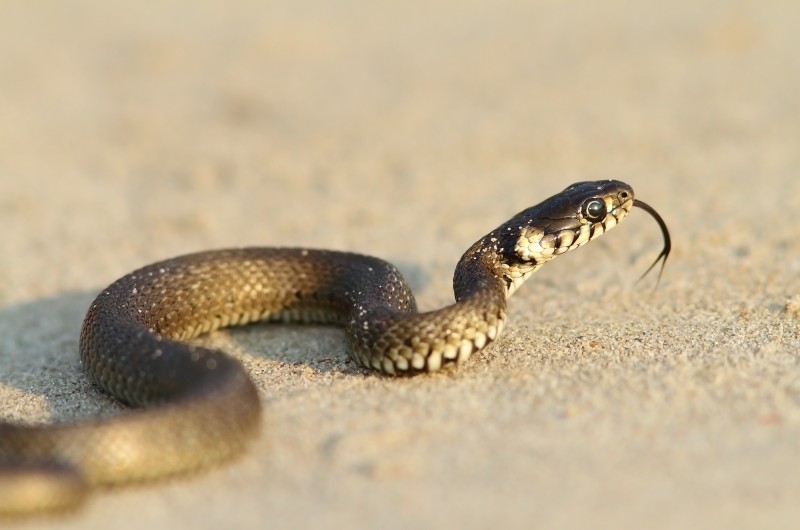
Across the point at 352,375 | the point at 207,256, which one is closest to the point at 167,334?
the point at 207,256

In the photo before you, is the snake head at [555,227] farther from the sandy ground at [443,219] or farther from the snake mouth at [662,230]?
the sandy ground at [443,219]

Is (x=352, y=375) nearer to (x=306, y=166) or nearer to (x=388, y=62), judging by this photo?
(x=306, y=166)

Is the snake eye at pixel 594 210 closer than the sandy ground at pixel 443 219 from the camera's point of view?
No

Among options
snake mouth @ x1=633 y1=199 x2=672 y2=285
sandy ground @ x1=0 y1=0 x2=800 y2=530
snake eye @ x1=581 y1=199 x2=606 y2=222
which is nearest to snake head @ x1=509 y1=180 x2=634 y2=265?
snake eye @ x1=581 y1=199 x2=606 y2=222

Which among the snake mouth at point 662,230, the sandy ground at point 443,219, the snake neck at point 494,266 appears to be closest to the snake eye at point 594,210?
the snake mouth at point 662,230

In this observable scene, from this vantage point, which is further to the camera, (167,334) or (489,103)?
(489,103)

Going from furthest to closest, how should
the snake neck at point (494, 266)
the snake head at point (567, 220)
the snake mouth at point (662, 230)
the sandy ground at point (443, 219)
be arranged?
1. the snake mouth at point (662, 230)
2. the snake head at point (567, 220)
3. the snake neck at point (494, 266)
4. the sandy ground at point (443, 219)

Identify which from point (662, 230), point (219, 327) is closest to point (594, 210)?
point (662, 230)


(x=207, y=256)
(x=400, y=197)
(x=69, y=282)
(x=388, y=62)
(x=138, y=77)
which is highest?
(x=388, y=62)
